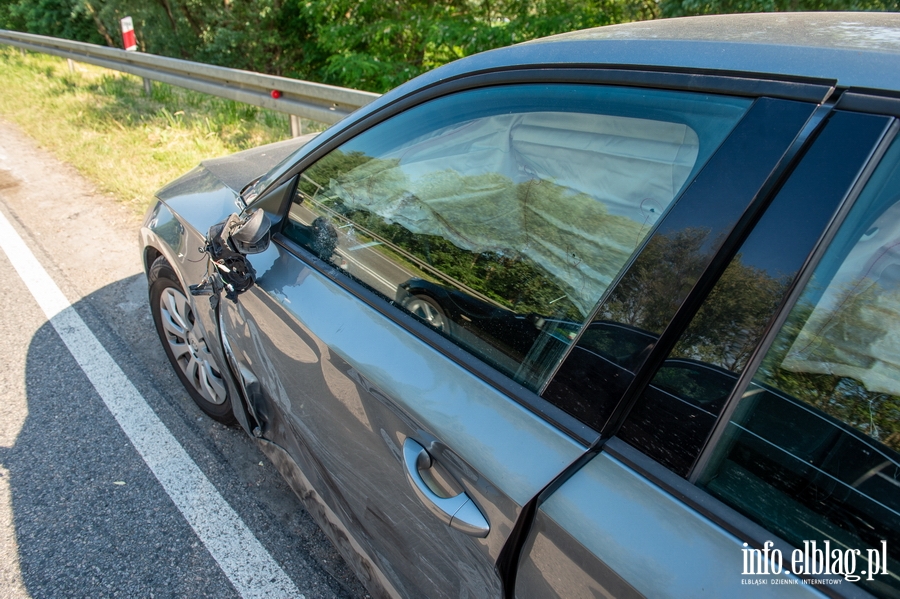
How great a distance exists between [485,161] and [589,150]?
0.36 meters

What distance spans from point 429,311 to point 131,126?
7.42 metres

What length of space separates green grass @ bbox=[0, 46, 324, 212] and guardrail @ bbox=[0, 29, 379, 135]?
398 mm

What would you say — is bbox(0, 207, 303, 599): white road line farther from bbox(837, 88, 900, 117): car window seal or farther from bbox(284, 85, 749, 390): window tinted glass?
bbox(837, 88, 900, 117): car window seal

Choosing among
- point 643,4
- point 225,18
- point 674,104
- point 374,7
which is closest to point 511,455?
point 674,104

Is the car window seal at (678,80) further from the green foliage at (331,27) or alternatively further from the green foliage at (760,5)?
the green foliage at (331,27)

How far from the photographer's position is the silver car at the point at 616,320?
86 centimetres

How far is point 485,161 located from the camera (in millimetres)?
Answer: 1559

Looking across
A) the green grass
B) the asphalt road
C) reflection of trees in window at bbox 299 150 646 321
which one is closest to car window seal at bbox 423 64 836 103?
reflection of trees in window at bbox 299 150 646 321

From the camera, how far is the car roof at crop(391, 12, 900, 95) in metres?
0.92

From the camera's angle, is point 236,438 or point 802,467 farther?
point 236,438

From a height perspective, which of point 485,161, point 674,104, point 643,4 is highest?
point 643,4

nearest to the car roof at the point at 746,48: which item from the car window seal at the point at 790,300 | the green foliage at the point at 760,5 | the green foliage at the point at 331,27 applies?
the car window seal at the point at 790,300

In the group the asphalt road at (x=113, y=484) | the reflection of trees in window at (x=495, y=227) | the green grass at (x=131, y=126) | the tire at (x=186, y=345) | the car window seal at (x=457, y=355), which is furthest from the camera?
the green grass at (x=131, y=126)

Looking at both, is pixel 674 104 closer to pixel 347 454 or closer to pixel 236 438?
pixel 347 454
